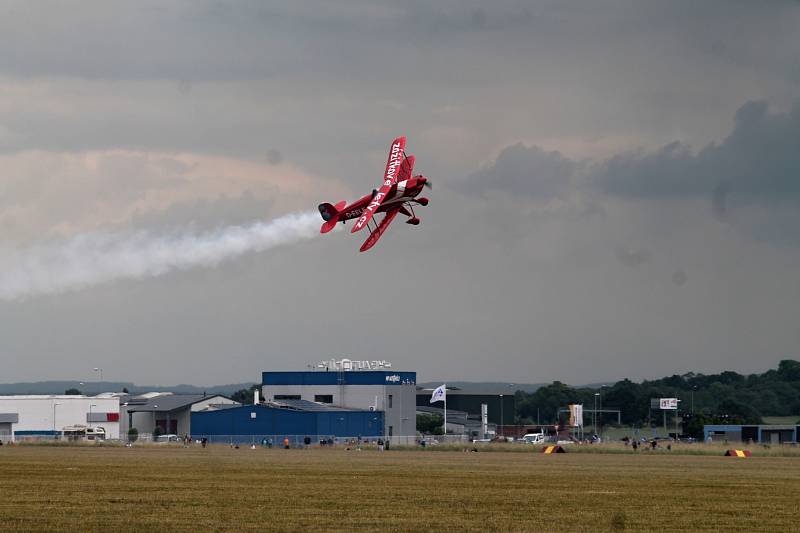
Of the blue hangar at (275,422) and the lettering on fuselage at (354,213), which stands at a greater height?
the lettering on fuselage at (354,213)

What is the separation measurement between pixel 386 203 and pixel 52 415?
10627cm

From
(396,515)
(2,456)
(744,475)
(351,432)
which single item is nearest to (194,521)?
(396,515)

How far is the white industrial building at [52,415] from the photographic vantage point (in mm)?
160875

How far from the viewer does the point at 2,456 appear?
282ft

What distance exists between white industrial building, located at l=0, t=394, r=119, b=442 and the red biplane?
9932cm

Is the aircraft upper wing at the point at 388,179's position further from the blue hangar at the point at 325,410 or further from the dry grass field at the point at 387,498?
the blue hangar at the point at 325,410

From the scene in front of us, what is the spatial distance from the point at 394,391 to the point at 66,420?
149ft

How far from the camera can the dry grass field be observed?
124 feet

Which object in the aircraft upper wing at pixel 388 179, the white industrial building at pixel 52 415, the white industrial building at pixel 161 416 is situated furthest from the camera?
the white industrial building at pixel 161 416

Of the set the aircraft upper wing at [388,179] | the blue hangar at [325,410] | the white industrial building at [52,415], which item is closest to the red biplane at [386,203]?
the aircraft upper wing at [388,179]

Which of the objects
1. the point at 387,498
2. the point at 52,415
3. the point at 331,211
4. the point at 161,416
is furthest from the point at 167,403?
the point at 387,498

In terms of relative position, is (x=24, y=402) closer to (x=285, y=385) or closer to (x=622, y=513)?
(x=285, y=385)

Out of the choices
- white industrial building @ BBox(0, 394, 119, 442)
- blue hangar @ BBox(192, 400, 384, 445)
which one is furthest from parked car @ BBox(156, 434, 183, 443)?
white industrial building @ BBox(0, 394, 119, 442)

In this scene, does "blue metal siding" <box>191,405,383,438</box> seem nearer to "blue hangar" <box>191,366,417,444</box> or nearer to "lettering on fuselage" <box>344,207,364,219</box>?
"blue hangar" <box>191,366,417,444</box>
